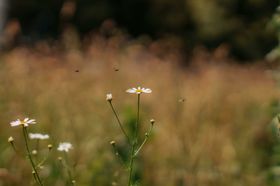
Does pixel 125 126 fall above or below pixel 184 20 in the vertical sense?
below

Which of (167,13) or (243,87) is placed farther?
(167,13)

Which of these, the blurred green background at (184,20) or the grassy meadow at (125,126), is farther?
the blurred green background at (184,20)

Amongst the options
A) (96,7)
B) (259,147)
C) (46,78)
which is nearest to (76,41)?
(46,78)

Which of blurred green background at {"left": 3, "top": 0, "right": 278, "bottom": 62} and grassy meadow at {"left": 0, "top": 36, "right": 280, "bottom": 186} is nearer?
grassy meadow at {"left": 0, "top": 36, "right": 280, "bottom": 186}

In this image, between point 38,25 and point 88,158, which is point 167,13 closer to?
point 38,25

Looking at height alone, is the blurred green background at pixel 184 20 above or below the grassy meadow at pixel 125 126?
above

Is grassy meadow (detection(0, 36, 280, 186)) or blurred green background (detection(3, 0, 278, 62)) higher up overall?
blurred green background (detection(3, 0, 278, 62))

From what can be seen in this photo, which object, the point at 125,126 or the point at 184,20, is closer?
the point at 125,126

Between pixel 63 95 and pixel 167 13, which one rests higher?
pixel 167 13
